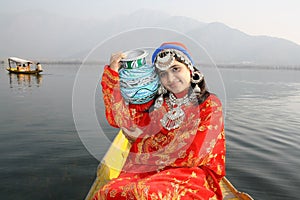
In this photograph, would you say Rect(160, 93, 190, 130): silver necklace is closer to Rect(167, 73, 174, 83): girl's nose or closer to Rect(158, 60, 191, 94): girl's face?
Rect(158, 60, 191, 94): girl's face

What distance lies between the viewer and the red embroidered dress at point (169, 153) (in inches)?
76.0

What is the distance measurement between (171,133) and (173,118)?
0.49 feet

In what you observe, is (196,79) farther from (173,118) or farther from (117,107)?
(117,107)

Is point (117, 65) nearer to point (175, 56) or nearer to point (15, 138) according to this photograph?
point (175, 56)

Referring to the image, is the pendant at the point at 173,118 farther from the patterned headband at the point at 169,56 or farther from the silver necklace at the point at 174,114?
the patterned headband at the point at 169,56

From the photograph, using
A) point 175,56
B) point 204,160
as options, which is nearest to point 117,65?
point 175,56

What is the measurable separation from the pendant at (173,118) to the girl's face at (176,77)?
0.70 ft

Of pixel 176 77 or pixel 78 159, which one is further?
pixel 78 159

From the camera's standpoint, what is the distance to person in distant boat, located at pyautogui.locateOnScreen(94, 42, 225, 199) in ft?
6.49

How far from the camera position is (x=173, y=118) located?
7.73 feet

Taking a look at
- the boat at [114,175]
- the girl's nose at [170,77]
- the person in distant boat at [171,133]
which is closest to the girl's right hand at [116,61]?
the person in distant boat at [171,133]

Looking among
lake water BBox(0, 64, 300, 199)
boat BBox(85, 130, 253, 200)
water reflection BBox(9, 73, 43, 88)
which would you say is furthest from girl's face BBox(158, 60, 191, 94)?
water reflection BBox(9, 73, 43, 88)

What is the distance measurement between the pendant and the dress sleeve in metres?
0.24

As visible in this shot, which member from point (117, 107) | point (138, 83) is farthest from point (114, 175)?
point (138, 83)
